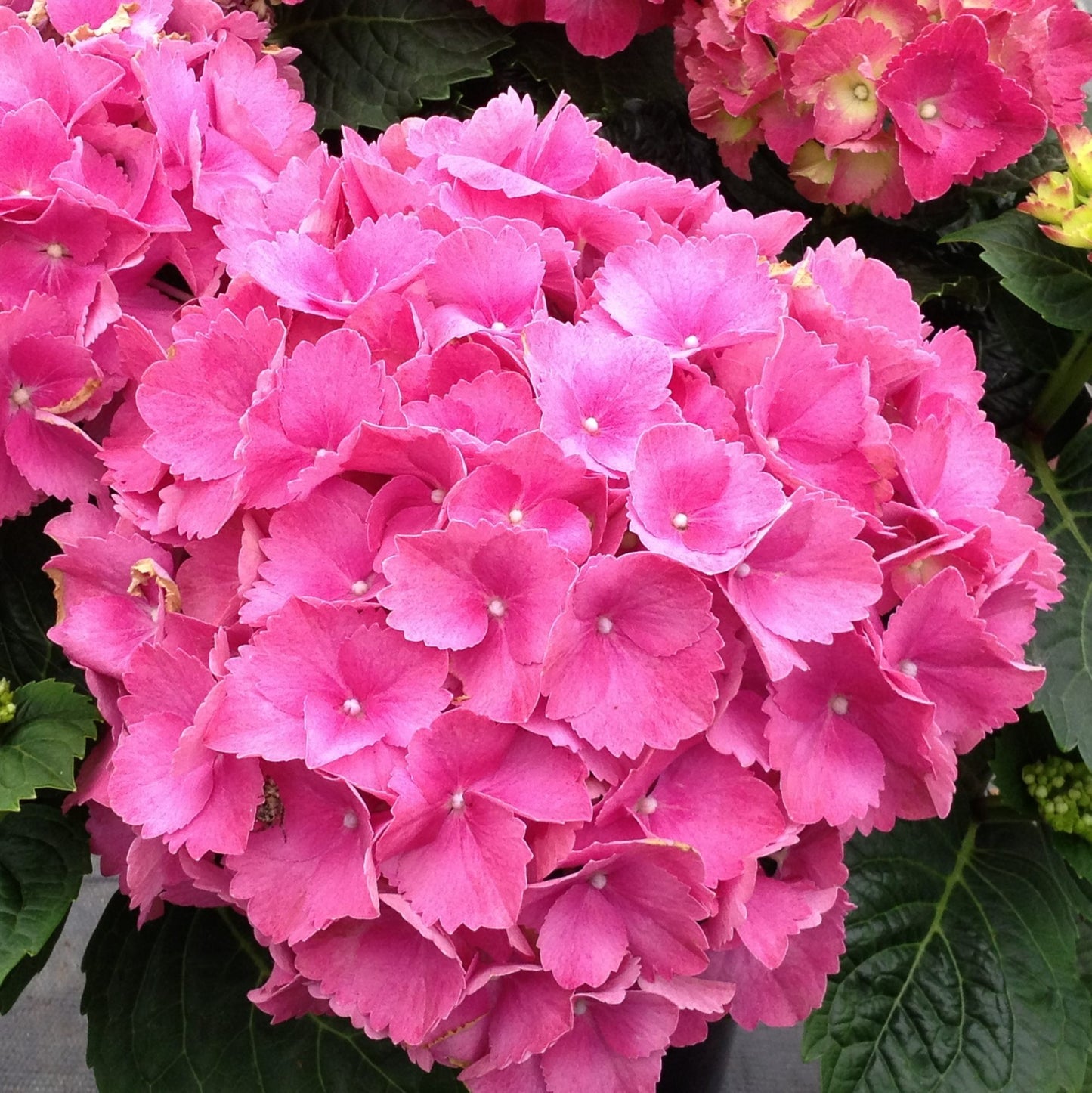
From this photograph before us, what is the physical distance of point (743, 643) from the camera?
44 centimetres

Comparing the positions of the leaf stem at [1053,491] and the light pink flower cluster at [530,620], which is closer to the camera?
the light pink flower cluster at [530,620]

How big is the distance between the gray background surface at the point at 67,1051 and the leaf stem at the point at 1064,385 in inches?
25.4

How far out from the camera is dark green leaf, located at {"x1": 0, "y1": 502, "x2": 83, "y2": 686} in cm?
67

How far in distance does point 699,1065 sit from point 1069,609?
46 centimetres

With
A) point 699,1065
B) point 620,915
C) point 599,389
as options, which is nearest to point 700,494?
point 599,389

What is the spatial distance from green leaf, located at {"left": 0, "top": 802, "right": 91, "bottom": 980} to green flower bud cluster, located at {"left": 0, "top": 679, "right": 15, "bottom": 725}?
62mm

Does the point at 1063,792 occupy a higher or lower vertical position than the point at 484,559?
lower

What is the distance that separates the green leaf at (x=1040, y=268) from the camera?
29.0 inches

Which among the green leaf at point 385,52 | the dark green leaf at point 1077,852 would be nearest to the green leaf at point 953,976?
the dark green leaf at point 1077,852

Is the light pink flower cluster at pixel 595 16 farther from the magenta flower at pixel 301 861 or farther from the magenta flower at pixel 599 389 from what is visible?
the magenta flower at pixel 301 861

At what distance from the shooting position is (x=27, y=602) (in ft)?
2.21

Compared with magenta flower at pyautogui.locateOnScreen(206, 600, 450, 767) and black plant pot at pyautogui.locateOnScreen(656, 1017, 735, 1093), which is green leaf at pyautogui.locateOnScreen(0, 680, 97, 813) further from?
→ black plant pot at pyautogui.locateOnScreen(656, 1017, 735, 1093)

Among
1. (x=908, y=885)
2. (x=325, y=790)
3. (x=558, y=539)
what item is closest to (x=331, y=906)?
(x=325, y=790)

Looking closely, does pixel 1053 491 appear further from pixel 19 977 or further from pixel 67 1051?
pixel 67 1051
